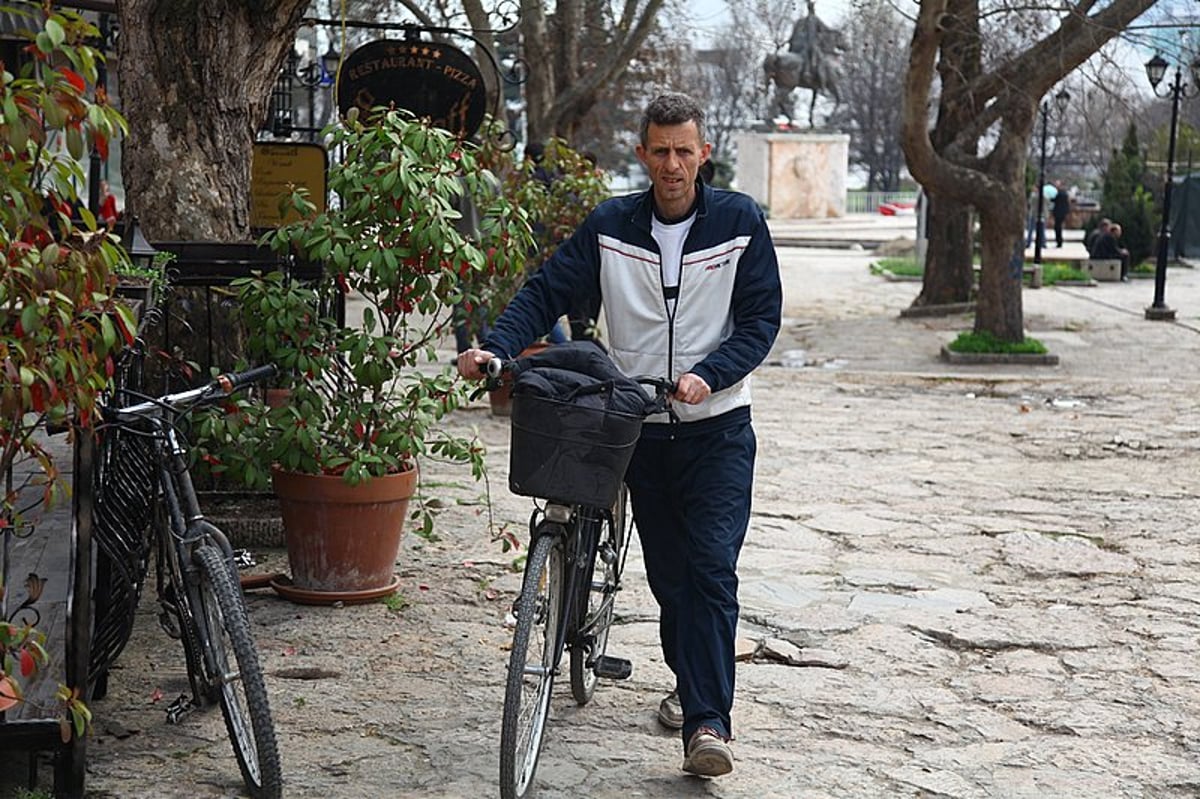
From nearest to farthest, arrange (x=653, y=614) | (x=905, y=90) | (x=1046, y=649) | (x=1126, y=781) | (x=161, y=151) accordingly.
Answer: (x=1126, y=781)
(x=1046, y=649)
(x=653, y=614)
(x=161, y=151)
(x=905, y=90)

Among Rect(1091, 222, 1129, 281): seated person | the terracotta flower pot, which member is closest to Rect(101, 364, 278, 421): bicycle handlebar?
the terracotta flower pot

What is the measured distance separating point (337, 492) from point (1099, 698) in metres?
2.92

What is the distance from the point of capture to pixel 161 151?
7.76 m

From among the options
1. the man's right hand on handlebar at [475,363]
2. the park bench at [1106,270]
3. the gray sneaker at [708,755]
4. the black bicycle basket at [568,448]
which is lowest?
the gray sneaker at [708,755]

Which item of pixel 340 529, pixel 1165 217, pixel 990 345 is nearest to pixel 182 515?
pixel 340 529

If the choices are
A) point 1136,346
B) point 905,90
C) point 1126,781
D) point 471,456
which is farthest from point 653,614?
point 1136,346

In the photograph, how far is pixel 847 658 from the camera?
6.47 m

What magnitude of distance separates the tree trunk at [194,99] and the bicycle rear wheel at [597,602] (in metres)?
3.15

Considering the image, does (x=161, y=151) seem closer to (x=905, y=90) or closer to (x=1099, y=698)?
(x=1099, y=698)

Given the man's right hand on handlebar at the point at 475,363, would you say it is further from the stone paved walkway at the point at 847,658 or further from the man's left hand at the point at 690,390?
the stone paved walkway at the point at 847,658

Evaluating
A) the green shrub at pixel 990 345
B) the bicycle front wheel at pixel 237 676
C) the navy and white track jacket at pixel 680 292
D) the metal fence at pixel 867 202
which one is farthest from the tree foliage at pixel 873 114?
the bicycle front wheel at pixel 237 676

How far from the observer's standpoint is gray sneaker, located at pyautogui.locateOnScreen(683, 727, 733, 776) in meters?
4.88

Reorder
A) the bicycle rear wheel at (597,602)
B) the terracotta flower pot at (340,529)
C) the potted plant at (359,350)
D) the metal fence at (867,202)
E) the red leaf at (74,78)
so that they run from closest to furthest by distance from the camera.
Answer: the red leaf at (74,78) < the bicycle rear wheel at (597,602) < the potted plant at (359,350) < the terracotta flower pot at (340,529) < the metal fence at (867,202)

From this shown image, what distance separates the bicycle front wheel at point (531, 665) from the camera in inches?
177
